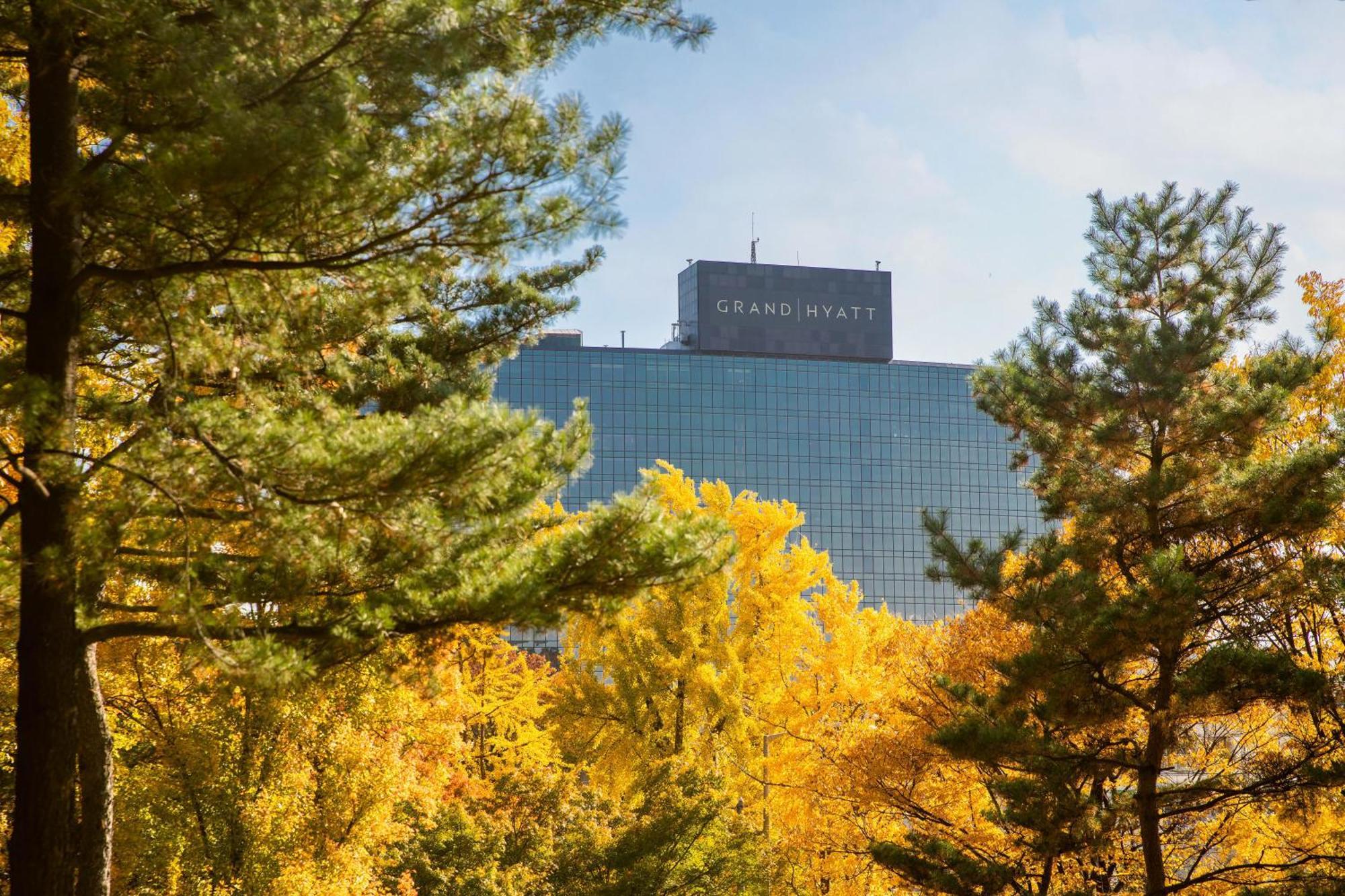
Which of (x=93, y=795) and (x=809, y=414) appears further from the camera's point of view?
(x=809, y=414)

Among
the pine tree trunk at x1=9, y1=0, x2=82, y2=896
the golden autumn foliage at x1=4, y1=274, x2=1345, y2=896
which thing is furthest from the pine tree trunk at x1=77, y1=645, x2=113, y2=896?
the golden autumn foliage at x1=4, y1=274, x2=1345, y2=896

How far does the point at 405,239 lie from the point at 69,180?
1805mm

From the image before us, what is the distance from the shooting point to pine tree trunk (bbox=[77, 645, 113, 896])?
7379mm

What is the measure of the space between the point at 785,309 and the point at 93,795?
84.3 meters

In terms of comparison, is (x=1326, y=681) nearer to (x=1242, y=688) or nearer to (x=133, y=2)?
(x=1242, y=688)

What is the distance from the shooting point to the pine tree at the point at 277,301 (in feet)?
19.7

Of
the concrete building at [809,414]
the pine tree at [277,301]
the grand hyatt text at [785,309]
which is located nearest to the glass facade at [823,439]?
the concrete building at [809,414]

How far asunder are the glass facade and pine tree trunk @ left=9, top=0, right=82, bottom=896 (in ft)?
238

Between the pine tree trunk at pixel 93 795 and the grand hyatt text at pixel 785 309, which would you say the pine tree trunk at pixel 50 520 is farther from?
the grand hyatt text at pixel 785 309

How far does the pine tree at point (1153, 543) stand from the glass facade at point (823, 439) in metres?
67.1

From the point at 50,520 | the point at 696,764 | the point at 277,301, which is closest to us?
the point at 50,520

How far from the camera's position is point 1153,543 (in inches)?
477

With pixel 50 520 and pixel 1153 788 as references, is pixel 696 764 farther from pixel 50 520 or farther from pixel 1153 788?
pixel 50 520

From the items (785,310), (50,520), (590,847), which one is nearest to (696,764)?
(590,847)
